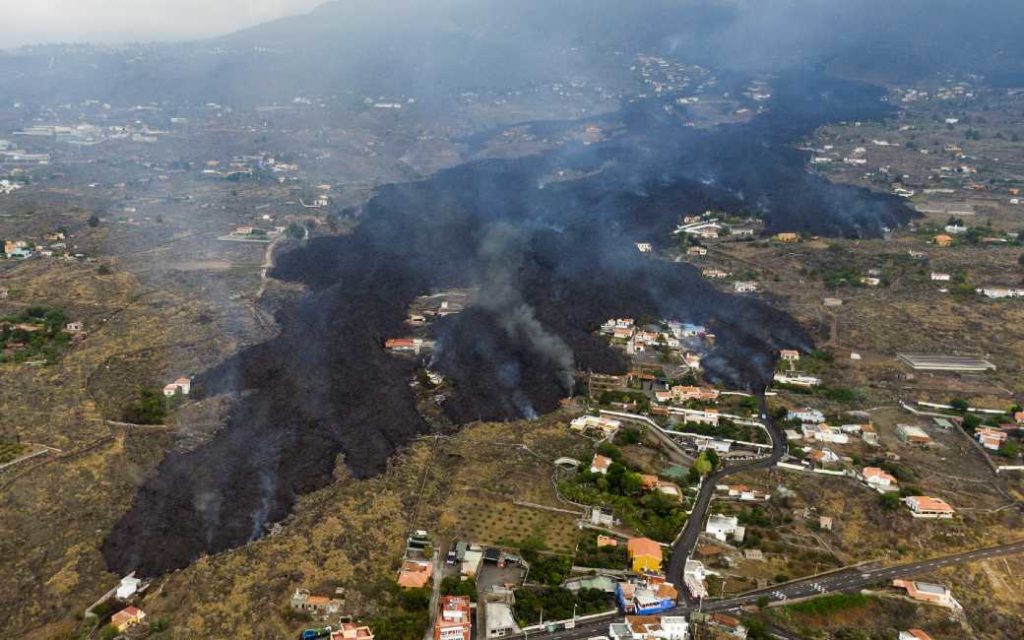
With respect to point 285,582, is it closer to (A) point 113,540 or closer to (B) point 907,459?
(A) point 113,540

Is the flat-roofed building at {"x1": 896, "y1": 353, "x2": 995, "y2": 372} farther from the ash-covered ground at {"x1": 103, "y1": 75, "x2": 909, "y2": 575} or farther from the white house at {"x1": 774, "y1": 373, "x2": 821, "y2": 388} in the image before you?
the white house at {"x1": 774, "y1": 373, "x2": 821, "y2": 388}

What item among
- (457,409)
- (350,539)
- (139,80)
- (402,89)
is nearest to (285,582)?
(350,539)

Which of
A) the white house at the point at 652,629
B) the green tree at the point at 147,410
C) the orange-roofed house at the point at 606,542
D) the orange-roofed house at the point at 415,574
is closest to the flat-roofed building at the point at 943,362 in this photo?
the orange-roofed house at the point at 606,542

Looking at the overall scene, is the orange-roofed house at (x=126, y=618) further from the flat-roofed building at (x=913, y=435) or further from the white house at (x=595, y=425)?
the flat-roofed building at (x=913, y=435)

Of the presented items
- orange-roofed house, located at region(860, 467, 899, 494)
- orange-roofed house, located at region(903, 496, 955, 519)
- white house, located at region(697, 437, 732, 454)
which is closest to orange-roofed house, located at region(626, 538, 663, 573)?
white house, located at region(697, 437, 732, 454)

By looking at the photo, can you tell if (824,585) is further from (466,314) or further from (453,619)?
(466,314)

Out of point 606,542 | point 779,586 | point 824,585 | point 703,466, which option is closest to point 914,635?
point 824,585

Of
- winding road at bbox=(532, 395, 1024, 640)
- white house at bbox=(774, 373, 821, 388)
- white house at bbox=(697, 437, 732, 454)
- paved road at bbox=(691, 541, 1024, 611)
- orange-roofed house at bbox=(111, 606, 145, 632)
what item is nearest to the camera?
orange-roofed house at bbox=(111, 606, 145, 632)
